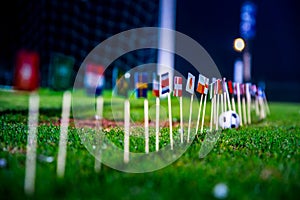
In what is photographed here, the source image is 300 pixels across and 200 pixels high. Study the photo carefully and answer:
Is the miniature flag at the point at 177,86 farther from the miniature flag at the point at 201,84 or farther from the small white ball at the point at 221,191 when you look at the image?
the small white ball at the point at 221,191

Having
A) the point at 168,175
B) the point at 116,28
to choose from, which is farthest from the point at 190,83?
the point at 116,28

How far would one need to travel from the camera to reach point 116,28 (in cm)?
2278

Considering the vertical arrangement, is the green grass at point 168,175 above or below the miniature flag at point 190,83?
below

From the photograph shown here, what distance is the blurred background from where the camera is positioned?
2155 centimetres

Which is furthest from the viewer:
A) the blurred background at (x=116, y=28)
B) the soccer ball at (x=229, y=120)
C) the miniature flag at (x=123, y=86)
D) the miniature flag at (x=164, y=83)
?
the blurred background at (x=116, y=28)

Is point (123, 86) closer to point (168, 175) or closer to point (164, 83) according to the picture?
point (164, 83)

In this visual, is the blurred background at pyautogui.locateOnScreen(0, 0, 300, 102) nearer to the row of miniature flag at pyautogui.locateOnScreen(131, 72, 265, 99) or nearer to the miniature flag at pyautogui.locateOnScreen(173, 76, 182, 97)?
the row of miniature flag at pyautogui.locateOnScreen(131, 72, 265, 99)

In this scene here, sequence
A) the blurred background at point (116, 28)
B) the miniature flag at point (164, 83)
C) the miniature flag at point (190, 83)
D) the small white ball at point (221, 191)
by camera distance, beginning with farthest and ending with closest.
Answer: the blurred background at point (116, 28)
the miniature flag at point (190, 83)
the miniature flag at point (164, 83)
the small white ball at point (221, 191)

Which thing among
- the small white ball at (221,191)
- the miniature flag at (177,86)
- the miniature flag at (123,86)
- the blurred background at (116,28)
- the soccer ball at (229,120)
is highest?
the blurred background at (116,28)

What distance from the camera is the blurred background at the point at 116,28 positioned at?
21547mm

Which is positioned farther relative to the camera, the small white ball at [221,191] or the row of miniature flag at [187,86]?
the row of miniature flag at [187,86]

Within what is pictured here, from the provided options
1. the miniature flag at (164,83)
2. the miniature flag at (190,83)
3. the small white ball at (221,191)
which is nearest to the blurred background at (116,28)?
the miniature flag at (190,83)

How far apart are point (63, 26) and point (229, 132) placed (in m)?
16.8

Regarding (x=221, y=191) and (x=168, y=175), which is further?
(x=168, y=175)
